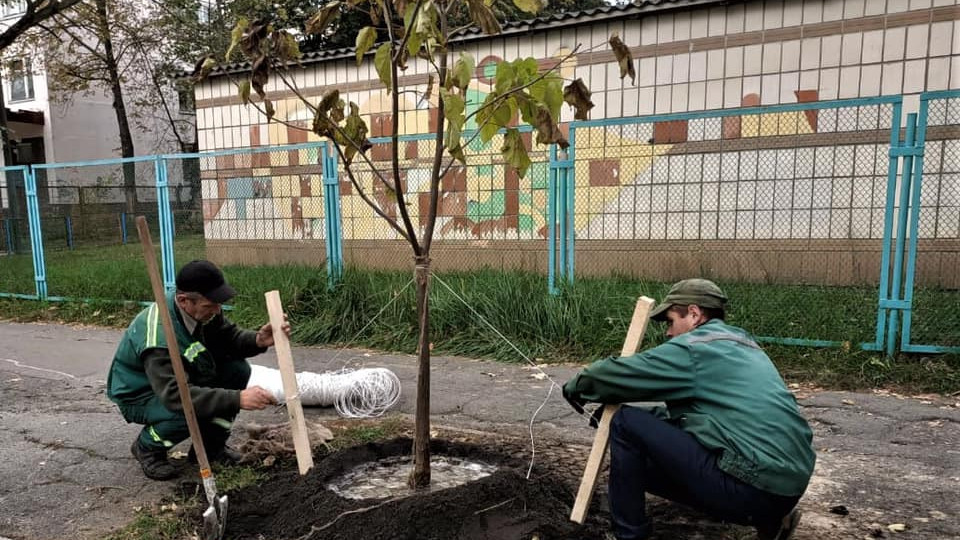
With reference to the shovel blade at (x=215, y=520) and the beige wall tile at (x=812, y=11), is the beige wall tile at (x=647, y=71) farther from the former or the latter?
the shovel blade at (x=215, y=520)

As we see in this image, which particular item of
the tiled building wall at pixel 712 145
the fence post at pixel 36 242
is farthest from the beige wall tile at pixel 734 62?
the fence post at pixel 36 242

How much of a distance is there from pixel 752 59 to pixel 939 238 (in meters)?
2.84

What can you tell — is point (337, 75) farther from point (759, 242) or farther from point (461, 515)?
point (461, 515)

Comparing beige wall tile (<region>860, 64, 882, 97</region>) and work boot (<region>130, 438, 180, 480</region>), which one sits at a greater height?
beige wall tile (<region>860, 64, 882, 97</region>)

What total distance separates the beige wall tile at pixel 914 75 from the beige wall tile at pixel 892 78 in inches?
1.8

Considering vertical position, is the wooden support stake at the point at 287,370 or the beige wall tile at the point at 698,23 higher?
the beige wall tile at the point at 698,23

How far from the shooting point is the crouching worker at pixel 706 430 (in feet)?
7.68

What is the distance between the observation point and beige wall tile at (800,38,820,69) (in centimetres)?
734

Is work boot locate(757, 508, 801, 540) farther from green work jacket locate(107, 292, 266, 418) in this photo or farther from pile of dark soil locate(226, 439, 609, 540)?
green work jacket locate(107, 292, 266, 418)

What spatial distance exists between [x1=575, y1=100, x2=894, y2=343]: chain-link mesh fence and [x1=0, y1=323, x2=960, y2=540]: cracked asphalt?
1.63 meters

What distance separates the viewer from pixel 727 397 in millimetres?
2395

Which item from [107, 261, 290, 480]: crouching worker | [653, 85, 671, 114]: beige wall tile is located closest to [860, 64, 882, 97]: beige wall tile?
[653, 85, 671, 114]: beige wall tile

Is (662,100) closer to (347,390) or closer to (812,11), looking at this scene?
(812,11)

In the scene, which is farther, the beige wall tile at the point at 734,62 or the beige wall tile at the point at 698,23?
the beige wall tile at the point at 698,23
